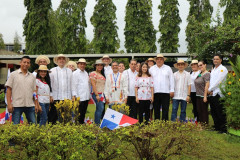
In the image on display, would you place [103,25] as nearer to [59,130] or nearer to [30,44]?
[30,44]

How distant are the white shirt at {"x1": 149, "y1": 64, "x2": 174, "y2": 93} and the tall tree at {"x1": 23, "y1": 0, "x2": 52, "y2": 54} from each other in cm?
2565

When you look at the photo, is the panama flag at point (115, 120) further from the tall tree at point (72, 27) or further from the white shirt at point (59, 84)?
the tall tree at point (72, 27)

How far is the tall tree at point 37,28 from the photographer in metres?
30.8

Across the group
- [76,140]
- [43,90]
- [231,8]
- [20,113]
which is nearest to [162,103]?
[43,90]

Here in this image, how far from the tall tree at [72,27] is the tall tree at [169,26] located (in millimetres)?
9079

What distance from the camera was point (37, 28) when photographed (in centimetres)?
3073

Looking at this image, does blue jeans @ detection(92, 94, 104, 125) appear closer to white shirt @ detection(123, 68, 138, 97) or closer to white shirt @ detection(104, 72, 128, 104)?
white shirt @ detection(104, 72, 128, 104)

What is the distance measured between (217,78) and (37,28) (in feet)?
89.3

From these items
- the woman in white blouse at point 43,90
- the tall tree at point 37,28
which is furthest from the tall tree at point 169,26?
the woman in white blouse at point 43,90

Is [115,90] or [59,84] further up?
[59,84]

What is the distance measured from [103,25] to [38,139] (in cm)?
2845

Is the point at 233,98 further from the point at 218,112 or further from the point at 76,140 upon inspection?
the point at 76,140

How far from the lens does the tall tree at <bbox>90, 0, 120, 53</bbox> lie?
101 feet

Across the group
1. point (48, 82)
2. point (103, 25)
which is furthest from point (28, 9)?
point (48, 82)
